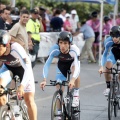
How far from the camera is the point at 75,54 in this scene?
912 cm

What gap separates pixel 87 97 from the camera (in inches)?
527

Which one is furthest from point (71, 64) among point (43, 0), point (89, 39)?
point (43, 0)

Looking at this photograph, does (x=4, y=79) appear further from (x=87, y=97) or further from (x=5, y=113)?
(x=87, y=97)

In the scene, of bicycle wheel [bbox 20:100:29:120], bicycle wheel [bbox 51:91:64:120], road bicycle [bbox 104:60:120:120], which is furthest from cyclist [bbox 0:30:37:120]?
road bicycle [bbox 104:60:120:120]

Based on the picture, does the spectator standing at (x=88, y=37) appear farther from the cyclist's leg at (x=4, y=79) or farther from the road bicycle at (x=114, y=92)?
the cyclist's leg at (x=4, y=79)

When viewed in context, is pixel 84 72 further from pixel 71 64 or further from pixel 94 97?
pixel 71 64

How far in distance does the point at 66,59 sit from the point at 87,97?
4293 millimetres

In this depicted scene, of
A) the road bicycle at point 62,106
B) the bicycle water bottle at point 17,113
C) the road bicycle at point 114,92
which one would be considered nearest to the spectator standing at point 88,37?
the road bicycle at point 114,92

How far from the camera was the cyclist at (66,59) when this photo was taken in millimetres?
8898

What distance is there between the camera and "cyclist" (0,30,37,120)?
7336mm

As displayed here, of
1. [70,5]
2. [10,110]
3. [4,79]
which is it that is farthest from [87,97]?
[70,5]

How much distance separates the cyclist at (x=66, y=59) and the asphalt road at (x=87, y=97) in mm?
1381

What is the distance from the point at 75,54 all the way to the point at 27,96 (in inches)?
59.0

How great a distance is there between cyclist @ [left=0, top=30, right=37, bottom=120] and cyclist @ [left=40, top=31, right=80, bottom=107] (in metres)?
0.77
